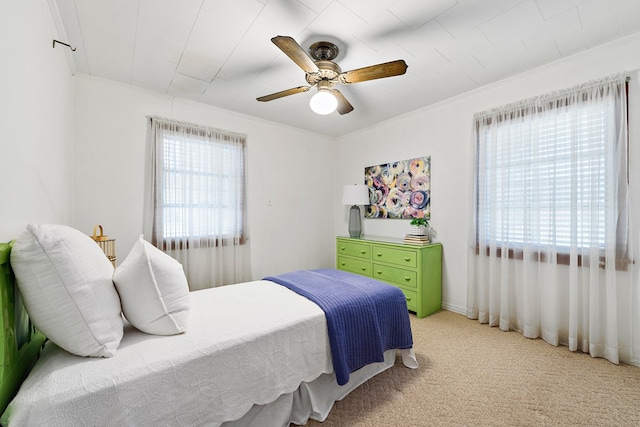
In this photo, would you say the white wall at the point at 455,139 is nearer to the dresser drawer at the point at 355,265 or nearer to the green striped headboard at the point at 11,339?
the dresser drawer at the point at 355,265

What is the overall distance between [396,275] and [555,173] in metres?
1.80

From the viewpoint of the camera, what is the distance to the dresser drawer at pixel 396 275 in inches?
119

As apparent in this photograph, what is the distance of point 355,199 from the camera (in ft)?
12.5

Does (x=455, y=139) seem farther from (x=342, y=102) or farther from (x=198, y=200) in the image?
(x=198, y=200)

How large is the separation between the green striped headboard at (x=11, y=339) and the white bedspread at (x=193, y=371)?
6cm

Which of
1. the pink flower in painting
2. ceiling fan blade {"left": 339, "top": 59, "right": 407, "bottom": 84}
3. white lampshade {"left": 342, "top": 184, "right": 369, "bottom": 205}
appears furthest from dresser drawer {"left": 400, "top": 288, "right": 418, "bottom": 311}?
ceiling fan blade {"left": 339, "top": 59, "right": 407, "bottom": 84}

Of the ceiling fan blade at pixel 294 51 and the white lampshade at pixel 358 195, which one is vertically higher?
the ceiling fan blade at pixel 294 51

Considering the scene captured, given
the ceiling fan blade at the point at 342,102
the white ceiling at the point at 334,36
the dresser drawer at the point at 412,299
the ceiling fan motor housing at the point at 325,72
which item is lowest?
the dresser drawer at the point at 412,299

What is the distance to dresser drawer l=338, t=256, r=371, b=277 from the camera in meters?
3.57

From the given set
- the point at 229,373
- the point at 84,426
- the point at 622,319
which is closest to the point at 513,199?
the point at 622,319

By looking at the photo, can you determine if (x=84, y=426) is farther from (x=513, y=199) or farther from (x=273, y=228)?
(x=513, y=199)

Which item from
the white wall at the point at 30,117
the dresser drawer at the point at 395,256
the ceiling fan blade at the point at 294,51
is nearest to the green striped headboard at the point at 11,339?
the white wall at the point at 30,117

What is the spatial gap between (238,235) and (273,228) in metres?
0.57

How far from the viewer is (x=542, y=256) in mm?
2477
